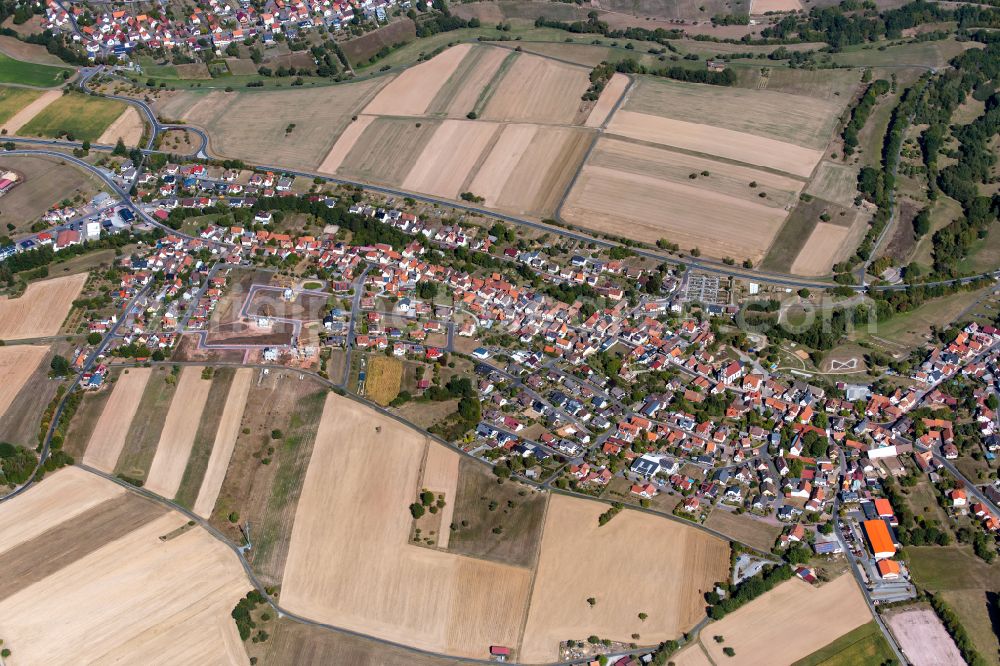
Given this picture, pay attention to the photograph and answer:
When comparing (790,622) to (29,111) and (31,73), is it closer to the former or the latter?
(29,111)

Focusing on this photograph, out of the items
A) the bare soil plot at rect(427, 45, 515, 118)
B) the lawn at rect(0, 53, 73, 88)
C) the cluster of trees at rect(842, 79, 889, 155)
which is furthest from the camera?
the lawn at rect(0, 53, 73, 88)

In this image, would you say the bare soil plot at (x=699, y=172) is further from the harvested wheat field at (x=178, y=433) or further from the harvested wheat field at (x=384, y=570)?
the harvested wheat field at (x=178, y=433)

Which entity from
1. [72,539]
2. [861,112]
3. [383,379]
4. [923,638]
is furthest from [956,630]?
[861,112]

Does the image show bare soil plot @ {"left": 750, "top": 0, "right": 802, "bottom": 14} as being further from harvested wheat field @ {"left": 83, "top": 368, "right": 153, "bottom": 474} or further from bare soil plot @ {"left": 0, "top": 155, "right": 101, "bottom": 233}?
harvested wheat field @ {"left": 83, "top": 368, "right": 153, "bottom": 474}

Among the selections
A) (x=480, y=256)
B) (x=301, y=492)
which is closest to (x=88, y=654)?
(x=301, y=492)

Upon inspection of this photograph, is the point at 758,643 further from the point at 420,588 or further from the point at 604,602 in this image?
the point at 420,588

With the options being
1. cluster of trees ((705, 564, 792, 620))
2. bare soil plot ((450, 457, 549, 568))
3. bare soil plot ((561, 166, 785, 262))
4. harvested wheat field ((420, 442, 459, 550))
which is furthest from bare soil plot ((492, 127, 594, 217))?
cluster of trees ((705, 564, 792, 620))
